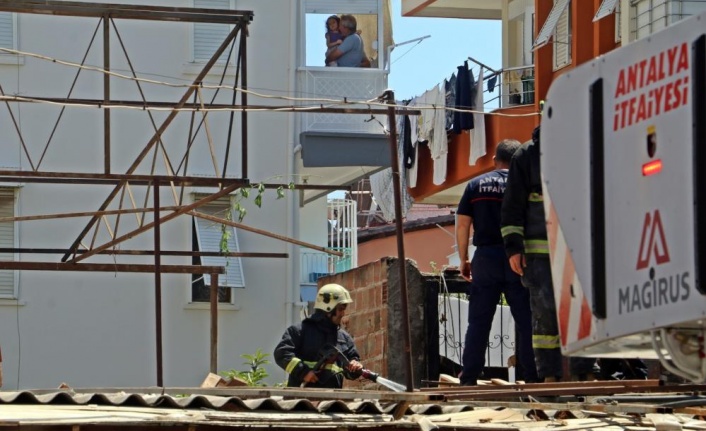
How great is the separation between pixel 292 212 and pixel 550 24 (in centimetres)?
578

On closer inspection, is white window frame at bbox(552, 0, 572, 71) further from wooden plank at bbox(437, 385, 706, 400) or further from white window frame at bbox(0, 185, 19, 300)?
wooden plank at bbox(437, 385, 706, 400)

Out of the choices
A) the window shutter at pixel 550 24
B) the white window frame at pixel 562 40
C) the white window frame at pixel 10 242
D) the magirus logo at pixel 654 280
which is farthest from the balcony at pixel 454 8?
the magirus logo at pixel 654 280

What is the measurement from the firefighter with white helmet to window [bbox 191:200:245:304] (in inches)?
478

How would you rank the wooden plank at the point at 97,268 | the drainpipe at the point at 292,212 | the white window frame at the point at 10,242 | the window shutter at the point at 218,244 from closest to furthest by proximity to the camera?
the wooden plank at the point at 97,268 → the window shutter at the point at 218,244 → the white window frame at the point at 10,242 → the drainpipe at the point at 292,212

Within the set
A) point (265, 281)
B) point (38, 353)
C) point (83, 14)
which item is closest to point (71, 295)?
point (38, 353)

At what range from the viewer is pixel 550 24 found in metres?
22.9

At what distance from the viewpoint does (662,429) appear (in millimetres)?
7523

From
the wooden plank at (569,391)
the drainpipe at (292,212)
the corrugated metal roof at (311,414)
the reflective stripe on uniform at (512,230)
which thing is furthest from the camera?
the drainpipe at (292,212)

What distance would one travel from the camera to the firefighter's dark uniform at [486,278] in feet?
39.2

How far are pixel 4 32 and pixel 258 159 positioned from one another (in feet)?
14.1

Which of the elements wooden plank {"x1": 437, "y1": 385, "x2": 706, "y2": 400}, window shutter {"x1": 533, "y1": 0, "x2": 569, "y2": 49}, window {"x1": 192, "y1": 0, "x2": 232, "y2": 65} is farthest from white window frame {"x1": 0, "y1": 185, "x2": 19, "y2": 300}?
wooden plank {"x1": 437, "y1": 385, "x2": 706, "y2": 400}

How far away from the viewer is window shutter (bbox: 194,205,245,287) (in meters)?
25.4

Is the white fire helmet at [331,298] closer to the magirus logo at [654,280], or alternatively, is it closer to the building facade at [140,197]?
the magirus logo at [654,280]

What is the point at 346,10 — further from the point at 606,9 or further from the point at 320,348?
the point at 320,348
